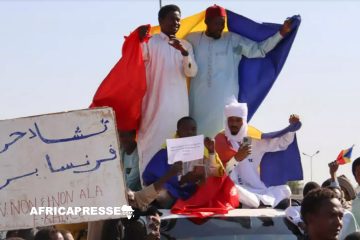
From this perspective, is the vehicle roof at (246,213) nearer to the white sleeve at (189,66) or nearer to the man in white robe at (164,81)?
the man in white robe at (164,81)

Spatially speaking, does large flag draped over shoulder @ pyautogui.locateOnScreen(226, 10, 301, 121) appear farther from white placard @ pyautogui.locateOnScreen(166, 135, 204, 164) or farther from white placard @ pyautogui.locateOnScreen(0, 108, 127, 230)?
white placard @ pyautogui.locateOnScreen(0, 108, 127, 230)

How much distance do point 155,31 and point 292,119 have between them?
1640mm

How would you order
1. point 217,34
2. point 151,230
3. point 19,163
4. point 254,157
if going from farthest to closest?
point 217,34, point 254,157, point 151,230, point 19,163

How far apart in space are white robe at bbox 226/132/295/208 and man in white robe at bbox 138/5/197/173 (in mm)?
793

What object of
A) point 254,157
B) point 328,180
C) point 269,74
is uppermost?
point 269,74

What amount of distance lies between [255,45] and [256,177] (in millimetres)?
1528

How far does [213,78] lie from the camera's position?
26.7ft

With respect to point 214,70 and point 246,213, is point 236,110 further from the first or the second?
point 246,213

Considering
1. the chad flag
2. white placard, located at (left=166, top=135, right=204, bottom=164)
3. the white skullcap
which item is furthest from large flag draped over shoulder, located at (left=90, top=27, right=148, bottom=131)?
white placard, located at (left=166, top=135, right=204, bottom=164)

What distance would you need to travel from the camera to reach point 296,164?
25.6 feet

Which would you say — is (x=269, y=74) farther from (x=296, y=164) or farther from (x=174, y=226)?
(x=174, y=226)

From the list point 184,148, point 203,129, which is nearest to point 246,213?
point 184,148

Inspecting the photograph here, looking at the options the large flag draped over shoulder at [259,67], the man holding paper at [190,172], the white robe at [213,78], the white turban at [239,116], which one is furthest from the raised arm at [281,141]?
the man holding paper at [190,172]

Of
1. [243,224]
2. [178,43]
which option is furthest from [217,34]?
A: [243,224]
